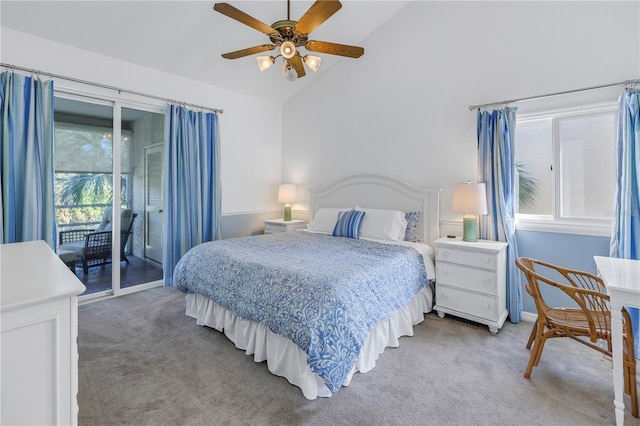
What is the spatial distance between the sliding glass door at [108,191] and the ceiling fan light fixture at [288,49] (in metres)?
2.18

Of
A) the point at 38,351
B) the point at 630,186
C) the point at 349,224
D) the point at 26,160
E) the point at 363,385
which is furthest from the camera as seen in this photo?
the point at 349,224

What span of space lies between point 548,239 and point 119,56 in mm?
4779

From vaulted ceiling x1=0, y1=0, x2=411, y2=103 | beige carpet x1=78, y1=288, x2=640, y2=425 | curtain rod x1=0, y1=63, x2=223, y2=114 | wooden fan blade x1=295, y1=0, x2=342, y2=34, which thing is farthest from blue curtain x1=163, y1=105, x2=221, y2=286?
wooden fan blade x1=295, y1=0, x2=342, y2=34

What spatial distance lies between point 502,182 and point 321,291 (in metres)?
2.19

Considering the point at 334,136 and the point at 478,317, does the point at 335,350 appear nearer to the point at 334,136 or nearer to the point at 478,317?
the point at 478,317

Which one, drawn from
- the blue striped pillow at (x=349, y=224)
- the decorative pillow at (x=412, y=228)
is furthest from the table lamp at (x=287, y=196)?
the decorative pillow at (x=412, y=228)

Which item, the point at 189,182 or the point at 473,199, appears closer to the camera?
the point at 473,199

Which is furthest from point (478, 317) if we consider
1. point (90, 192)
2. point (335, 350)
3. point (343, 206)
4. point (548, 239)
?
point (90, 192)

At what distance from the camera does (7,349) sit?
2.90 feet

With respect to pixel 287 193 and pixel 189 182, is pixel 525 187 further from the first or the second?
pixel 189 182

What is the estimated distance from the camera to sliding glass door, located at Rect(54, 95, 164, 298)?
10.5 feet

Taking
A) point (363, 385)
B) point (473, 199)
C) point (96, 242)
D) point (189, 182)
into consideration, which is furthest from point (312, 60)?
point (96, 242)

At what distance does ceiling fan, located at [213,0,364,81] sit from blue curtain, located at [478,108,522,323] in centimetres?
152

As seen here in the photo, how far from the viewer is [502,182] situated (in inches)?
115
